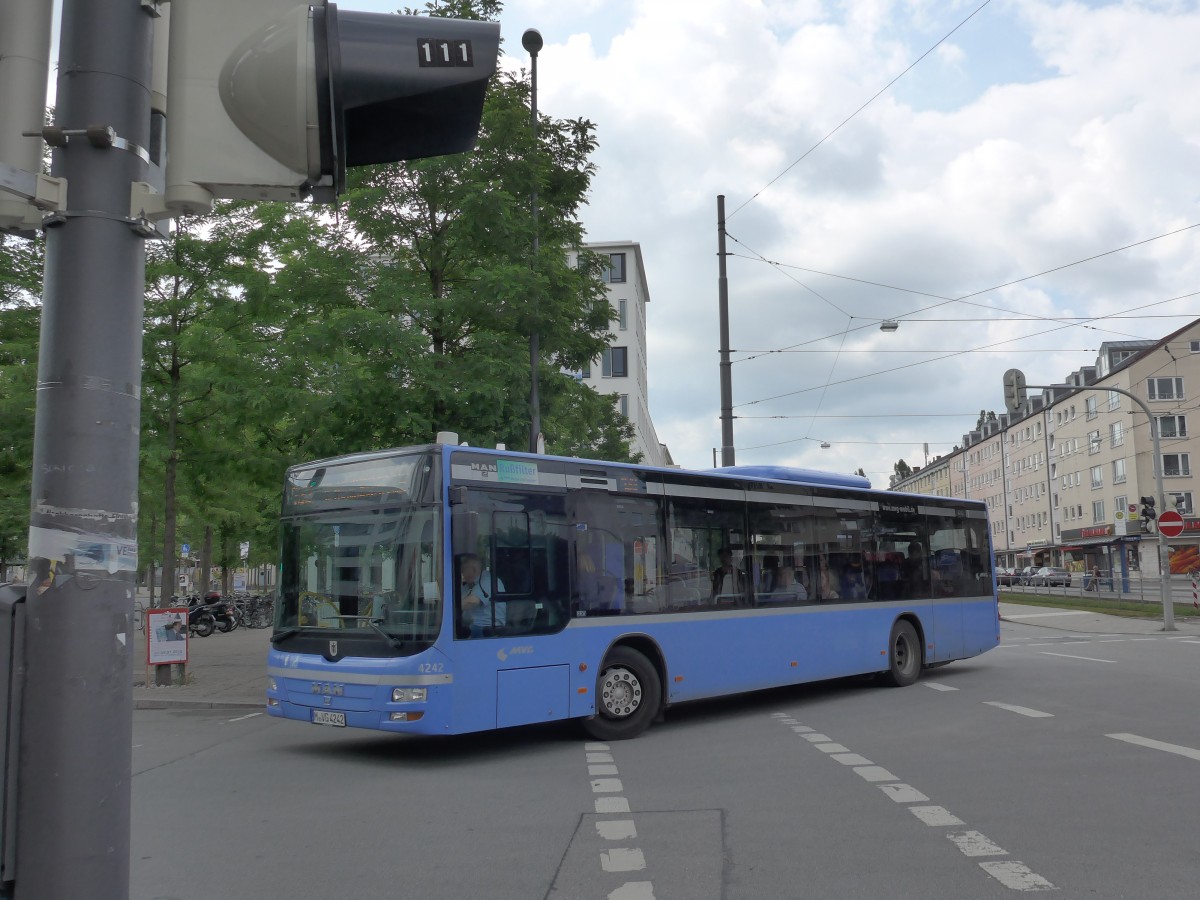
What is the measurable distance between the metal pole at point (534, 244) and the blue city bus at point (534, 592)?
390cm

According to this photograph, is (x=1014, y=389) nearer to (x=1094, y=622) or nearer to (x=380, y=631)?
(x=1094, y=622)

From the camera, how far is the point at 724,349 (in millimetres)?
22766

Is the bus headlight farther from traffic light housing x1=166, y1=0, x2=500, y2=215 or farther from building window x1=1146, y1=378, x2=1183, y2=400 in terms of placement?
building window x1=1146, y1=378, x2=1183, y2=400

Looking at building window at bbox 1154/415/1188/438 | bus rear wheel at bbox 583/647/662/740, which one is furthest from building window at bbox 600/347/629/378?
bus rear wheel at bbox 583/647/662/740

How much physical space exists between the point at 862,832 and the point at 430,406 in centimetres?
1055

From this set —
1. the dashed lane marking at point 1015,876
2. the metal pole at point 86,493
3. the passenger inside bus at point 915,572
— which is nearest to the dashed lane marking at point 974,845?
the dashed lane marking at point 1015,876

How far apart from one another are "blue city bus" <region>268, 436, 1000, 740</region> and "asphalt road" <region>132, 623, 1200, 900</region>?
0.55 meters

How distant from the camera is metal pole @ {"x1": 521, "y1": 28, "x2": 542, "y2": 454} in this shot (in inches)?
651

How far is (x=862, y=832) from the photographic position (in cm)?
657

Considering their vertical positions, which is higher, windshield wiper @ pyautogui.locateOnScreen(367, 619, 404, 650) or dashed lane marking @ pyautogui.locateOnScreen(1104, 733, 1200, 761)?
windshield wiper @ pyautogui.locateOnScreen(367, 619, 404, 650)

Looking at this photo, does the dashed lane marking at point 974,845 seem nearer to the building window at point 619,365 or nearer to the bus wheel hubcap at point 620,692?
the bus wheel hubcap at point 620,692

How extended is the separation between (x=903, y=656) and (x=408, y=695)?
28.7 feet

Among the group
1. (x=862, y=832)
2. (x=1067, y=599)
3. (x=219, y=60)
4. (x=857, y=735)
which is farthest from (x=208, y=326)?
(x=1067, y=599)

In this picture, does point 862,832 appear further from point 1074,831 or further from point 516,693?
point 516,693
